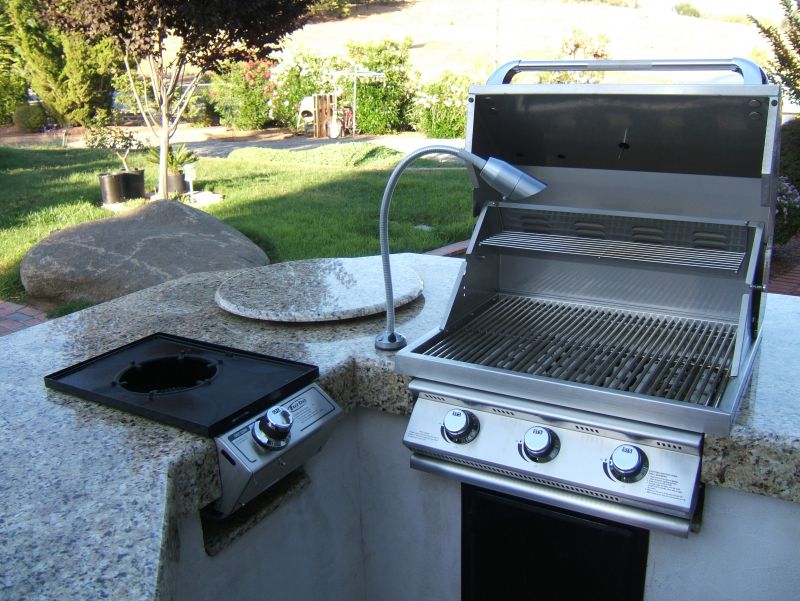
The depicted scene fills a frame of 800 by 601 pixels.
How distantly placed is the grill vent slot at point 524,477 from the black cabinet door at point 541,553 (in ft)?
0.36

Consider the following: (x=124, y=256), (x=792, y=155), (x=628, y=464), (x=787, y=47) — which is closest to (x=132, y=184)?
(x=124, y=256)

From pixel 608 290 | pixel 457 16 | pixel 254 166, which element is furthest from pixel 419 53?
pixel 608 290

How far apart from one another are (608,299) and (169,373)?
1211mm

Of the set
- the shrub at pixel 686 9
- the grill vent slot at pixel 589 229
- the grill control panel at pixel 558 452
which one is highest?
the shrub at pixel 686 9

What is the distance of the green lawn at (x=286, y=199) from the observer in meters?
6.14

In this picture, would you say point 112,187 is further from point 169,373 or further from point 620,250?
point 620,250

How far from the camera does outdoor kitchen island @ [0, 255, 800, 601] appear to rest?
46.6 inches

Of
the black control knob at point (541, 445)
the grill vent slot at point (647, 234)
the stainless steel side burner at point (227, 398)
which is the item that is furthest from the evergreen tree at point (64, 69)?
the black control knob at point (541, 445)

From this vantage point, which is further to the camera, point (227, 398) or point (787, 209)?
point (787, 209)

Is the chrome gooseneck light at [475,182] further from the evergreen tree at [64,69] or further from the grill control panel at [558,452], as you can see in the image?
the evergreen tree at [64,69]

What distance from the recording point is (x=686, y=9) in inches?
1537

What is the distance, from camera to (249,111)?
1477 cm

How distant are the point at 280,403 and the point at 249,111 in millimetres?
14080

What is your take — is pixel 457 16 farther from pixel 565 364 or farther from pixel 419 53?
pixel 565 364
